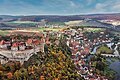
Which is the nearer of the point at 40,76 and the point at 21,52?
the point at 40,76

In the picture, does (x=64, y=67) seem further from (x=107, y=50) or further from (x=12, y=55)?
(x=107, y=50)

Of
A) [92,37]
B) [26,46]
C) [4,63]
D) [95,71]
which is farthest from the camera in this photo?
[92,37]

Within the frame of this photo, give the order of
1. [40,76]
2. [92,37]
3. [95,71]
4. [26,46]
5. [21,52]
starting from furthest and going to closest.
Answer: [92,37] < [95,71] < [26,46] < [21,52] < [40,76]

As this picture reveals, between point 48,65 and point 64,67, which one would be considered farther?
point 64,67

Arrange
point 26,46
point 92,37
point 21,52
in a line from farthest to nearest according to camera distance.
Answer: point 92,37
point 26,46
point 21,52

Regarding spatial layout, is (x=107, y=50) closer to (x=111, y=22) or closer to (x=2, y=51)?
(x=2, y=51)

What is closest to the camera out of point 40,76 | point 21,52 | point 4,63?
point 40,76

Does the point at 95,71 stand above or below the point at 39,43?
below

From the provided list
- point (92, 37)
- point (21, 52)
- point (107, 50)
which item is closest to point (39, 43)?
point (21, 52)

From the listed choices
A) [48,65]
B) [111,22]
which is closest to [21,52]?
[48,65]
